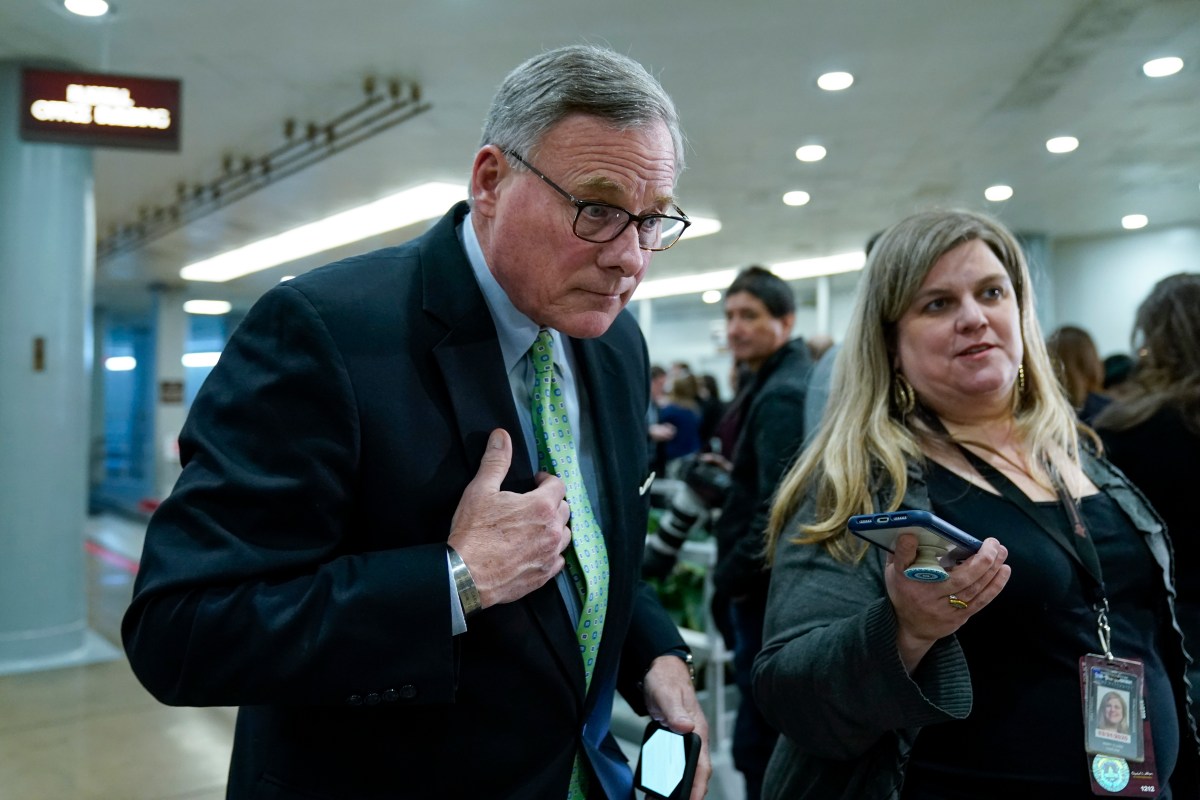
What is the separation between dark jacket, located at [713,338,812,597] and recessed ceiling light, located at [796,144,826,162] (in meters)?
4.40

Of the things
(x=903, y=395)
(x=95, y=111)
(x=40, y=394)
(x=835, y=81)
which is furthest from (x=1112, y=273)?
(x=40, y=394)

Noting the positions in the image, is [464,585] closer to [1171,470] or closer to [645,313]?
[1171,470]

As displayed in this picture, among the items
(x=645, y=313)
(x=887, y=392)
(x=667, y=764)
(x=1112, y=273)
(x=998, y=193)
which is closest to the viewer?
(x=667, y=764)

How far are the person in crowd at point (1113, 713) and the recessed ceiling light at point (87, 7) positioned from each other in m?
5.05

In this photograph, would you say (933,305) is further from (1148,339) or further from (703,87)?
(703,87)

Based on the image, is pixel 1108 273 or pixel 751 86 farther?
pixel 1108 273

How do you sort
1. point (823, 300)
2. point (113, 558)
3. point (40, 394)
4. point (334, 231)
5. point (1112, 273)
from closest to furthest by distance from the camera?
1. point (40, 394)
2. point (113, 558)
3. point (334, 231)
4. point (1112, 273)
5. point (823, 300)

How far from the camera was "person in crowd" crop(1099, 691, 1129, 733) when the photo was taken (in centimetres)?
142

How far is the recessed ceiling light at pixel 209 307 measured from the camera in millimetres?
15930

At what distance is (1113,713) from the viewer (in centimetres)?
142

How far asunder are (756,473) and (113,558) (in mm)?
8808

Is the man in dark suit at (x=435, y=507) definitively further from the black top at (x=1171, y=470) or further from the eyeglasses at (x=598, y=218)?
the black top at (x=1171, y=470)

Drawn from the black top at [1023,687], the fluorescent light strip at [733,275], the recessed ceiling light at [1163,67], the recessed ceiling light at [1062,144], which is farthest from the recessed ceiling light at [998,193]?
the black top at [1023,687]

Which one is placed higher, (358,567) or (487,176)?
(487,176)
